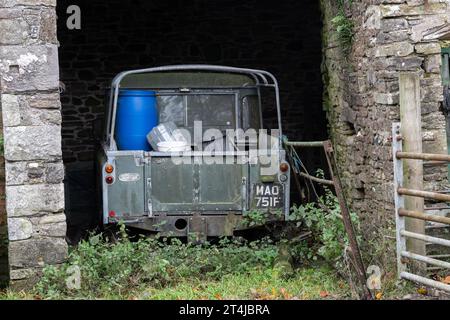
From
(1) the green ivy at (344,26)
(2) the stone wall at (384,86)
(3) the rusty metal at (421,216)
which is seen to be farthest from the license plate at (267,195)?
(3) the rusty metal at (421,216)

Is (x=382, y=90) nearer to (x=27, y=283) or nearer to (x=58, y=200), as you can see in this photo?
(x=58, y=200)

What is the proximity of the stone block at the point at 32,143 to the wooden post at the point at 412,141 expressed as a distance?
309 cm

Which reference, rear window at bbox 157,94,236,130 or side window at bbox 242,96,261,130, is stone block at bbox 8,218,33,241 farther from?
side window at bbox 242,96,261,130

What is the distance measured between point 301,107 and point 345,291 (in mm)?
8997

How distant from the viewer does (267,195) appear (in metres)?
8.70

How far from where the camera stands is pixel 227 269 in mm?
7301

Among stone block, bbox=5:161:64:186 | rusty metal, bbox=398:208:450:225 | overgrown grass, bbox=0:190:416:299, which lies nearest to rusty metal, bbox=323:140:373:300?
overgrown grass, bbox=0:190:416:299

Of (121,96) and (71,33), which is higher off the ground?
(71,33)

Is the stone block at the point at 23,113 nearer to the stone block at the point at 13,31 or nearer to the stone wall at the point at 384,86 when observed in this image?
the stone block at the point at 13,31


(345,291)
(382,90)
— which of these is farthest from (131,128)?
(345,291)

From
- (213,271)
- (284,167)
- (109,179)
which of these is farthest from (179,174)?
(213,271)

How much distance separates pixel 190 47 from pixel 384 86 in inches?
308

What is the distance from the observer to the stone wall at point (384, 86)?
23.5 ft

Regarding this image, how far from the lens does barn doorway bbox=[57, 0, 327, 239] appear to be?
559 inches
